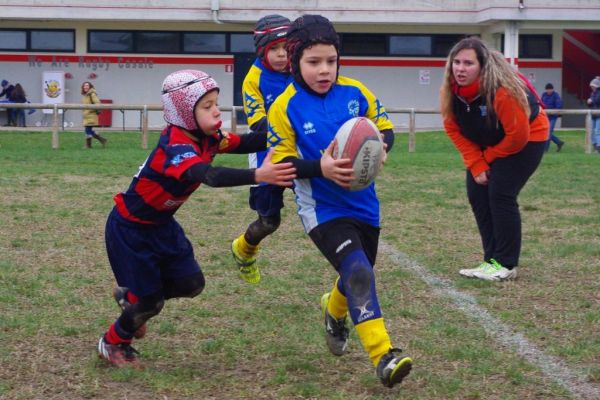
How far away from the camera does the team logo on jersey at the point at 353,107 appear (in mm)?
5074

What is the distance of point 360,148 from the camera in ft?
15.5

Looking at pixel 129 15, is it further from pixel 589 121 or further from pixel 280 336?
pixel 280 336

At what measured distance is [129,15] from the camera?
32.2 metres

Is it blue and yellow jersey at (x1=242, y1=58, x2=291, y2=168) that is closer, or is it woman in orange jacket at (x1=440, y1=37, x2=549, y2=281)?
blue and yellow jersey at (x1=242, y1=58, x2=291, y2=168)

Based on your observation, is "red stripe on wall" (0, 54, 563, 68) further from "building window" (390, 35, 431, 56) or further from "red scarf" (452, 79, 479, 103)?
"red scarf" (452, 79, 479, 103)

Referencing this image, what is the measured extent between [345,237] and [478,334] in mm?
1446

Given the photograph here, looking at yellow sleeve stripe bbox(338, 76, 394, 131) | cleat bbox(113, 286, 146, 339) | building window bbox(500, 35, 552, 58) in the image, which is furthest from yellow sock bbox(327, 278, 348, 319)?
building window bbox(500, 35, 552, 58)

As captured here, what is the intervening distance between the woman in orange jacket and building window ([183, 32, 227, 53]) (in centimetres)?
2702

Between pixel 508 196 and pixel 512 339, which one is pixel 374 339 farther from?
pixel 508 196

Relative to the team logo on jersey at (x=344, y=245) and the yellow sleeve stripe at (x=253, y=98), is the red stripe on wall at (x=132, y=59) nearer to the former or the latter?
the yellow sleeve stripe at (x=253, y=98)

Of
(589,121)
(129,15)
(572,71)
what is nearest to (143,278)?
(589,121)

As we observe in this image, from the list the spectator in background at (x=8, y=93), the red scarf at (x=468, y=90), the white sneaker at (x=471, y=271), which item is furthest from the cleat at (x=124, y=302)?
the spectator in background at (x=8, y=93)

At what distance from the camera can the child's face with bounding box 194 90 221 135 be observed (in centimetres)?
495

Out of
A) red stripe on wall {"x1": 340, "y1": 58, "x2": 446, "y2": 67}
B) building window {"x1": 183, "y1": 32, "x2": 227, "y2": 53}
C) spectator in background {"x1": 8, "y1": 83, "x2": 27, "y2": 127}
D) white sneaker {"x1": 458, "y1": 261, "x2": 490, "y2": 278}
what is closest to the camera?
white sneaker {"x1": 458, "y1": 261, "x2": 490, "y2": 278}
